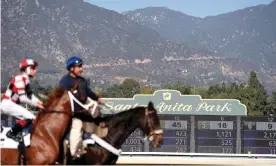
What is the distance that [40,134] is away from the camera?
37.6 feet

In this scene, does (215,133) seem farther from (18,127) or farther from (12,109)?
(12,109)

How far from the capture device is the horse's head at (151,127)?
46.2 feet

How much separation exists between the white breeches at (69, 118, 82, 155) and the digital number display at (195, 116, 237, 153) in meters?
12.5

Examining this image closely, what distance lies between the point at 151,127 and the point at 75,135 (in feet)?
6.64

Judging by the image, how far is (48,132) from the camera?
37.6 feet

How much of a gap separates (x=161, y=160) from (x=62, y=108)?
44.3 feet

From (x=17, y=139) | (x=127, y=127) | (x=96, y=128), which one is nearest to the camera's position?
(x=17, y=139)

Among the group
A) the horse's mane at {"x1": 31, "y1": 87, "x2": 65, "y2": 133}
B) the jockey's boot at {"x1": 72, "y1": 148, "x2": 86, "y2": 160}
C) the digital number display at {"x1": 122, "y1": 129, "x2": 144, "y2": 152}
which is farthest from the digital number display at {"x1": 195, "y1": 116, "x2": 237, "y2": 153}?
the horse's mane at {"x1": 31, "y1": 87, "x2": 65, "y2": 133}

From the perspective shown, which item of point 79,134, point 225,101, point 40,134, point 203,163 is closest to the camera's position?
point 40,134

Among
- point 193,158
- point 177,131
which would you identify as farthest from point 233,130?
point 177,131

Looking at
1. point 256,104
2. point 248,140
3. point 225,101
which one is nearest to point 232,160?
point 248,140

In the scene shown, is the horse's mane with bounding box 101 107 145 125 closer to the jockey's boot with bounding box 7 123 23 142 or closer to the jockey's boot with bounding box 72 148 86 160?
the jockey's boot with bounding box 72 148 86 160

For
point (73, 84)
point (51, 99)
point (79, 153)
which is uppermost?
point (73, 84)

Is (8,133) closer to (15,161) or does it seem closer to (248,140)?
(15,161)
